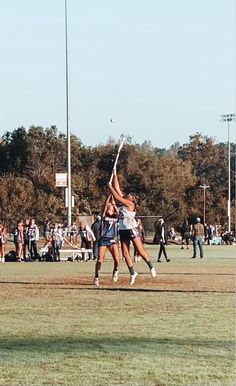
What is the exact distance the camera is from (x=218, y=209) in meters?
98.7

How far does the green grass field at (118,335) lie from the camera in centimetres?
982

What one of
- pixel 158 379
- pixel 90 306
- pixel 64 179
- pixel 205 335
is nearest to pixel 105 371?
pixel 158 379

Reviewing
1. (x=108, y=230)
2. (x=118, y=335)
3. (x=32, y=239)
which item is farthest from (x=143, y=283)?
(x=32, y=239)

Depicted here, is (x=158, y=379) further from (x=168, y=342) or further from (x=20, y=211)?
(x=20, y=211)

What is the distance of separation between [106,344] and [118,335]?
834 mm

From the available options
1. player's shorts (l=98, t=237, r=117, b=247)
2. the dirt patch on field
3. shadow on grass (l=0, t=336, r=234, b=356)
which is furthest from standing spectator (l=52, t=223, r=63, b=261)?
shadow on grass (l=0, t=336, r=234, b=356)

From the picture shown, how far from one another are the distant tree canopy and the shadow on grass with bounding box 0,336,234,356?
6634cm

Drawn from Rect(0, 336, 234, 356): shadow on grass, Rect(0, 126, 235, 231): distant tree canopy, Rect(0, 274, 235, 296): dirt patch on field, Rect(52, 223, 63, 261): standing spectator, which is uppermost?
Rect(0, 126, 235, 231): distant tree canopy

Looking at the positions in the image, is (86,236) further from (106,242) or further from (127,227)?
(127,227)

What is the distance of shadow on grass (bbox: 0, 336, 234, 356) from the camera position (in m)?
11.5

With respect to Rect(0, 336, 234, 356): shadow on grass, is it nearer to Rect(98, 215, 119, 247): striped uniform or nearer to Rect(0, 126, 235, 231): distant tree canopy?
Rect(98, 215, 119, 247): striped uniform

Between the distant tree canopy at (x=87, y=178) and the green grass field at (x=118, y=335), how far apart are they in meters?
58.9

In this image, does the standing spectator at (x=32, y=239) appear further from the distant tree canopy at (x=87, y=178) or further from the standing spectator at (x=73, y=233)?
the distant tree canopy at (x=87, y=178)

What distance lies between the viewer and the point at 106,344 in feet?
38.9
